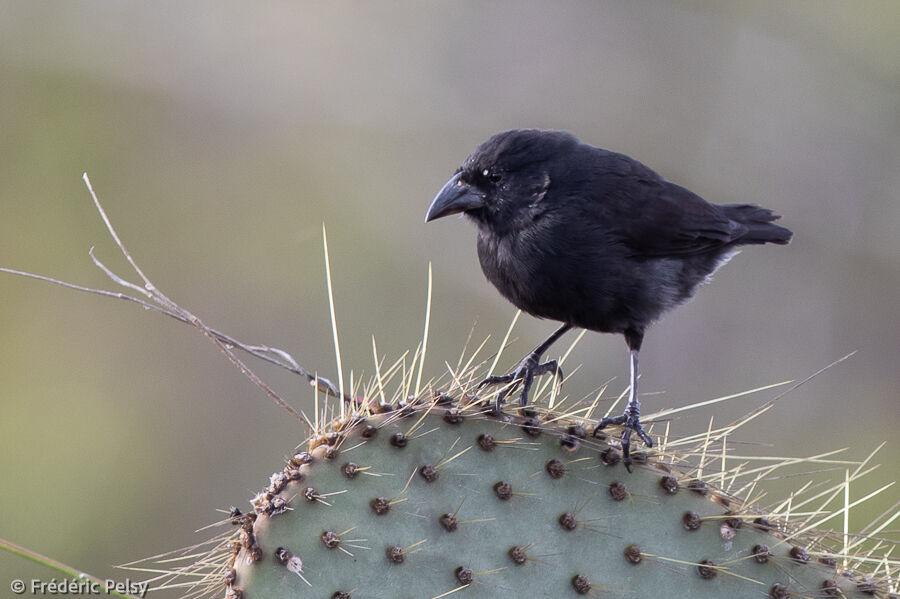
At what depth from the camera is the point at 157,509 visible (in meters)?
7.27

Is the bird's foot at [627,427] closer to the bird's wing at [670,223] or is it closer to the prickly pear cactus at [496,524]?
the prickly pear cactus at [496,524]

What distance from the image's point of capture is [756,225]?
12.4ft

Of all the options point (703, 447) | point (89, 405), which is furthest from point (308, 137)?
point (703, 447)

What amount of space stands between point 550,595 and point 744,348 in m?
6.80

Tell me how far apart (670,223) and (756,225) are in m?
0.40

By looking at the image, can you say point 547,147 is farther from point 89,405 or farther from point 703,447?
point 89,405

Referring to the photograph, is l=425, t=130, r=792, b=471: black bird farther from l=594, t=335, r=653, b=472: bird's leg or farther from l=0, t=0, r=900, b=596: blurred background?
l=0, t=0, r=900, b=596: blurred background

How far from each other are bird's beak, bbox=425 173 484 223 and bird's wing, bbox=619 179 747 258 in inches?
19.1

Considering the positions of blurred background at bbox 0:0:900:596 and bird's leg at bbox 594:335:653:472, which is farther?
blurred background at bbox 0:0:900:596

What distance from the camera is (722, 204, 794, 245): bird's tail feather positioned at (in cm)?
375

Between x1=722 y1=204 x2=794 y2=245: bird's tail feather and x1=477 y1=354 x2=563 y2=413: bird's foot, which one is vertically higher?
x1=722 y1=204 x2=794 y2=245: bird's tail feather

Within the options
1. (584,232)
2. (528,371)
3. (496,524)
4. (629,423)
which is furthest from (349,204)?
(496,524)

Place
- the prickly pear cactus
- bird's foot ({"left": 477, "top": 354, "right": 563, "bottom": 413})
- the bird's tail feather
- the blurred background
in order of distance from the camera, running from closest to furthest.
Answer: the prickly pear cactus → bird's foot ({"left": 477, "top": 354, "right": 563, "bottom": 413}) → the bird's tail feather → the blurred background

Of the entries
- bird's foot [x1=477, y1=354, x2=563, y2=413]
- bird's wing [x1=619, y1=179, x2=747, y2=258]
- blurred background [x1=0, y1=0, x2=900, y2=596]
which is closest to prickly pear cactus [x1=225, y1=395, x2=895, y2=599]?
bird's foot [x1=477, y1=354, x2=563, y2=413]
